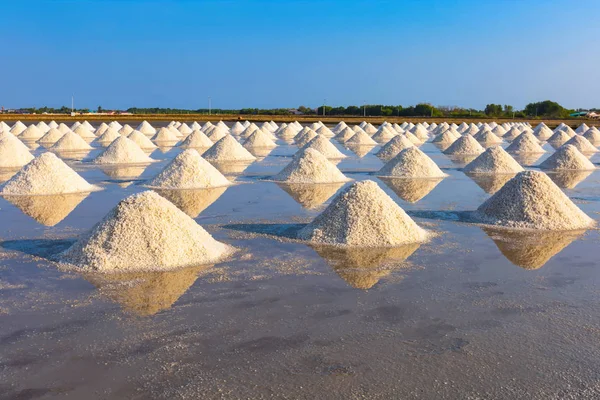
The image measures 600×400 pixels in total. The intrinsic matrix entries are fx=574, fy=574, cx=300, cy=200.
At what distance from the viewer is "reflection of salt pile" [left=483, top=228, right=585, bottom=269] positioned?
666cm

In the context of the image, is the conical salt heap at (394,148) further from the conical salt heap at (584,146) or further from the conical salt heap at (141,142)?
the conical salt heap at (141,142)

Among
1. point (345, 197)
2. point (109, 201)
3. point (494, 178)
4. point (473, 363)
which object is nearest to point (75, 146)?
point (109, 201)

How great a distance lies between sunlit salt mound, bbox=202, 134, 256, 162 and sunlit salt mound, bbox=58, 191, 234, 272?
1144 centimetres

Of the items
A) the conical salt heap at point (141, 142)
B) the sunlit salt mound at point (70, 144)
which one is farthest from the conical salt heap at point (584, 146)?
the sunlit salt mound at point (70, 144)

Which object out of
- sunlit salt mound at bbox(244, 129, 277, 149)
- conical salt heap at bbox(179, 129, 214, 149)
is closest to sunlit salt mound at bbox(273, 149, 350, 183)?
conical salt heap at bbox(179, 129, 214, 149)

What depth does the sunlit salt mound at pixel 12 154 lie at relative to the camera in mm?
15891

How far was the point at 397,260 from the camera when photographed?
257 inches

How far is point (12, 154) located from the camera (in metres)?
16.2

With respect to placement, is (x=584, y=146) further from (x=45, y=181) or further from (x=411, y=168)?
(x=45, y=181)

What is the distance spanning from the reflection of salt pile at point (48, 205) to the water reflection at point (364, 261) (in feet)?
14.1

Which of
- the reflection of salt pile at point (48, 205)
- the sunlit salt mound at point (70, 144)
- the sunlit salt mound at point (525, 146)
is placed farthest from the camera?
the sunlit salt mound at point (525, 146)

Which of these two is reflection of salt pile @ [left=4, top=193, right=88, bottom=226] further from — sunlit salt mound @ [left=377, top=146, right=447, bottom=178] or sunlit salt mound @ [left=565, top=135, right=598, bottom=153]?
sunlit salt mound @ [left=565, top=135, right=598, bottom=153]

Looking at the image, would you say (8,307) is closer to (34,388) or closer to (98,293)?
(98,293)

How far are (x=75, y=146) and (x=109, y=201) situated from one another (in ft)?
44.8
